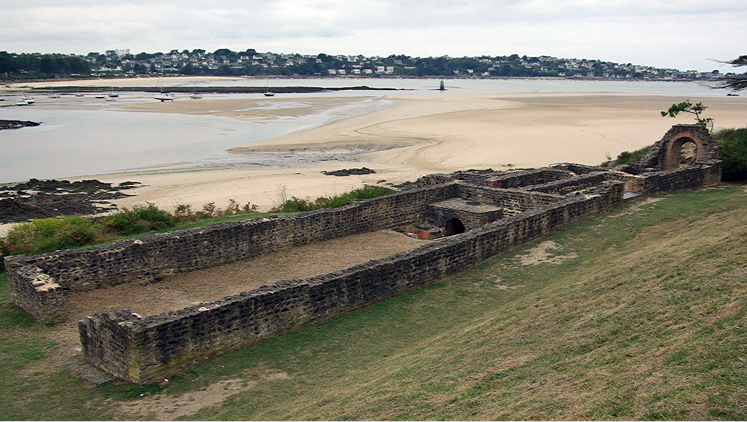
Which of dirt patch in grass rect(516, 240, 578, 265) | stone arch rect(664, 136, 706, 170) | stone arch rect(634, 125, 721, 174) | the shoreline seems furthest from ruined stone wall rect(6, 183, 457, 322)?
stone arch rect(664, 136, 706, 170)

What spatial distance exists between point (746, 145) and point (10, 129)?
5099 centimetres

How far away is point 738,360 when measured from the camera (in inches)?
216

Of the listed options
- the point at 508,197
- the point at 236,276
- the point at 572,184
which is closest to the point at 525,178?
the point at 572,184

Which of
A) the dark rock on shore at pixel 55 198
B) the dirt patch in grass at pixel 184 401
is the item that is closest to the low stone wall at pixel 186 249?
the dirt patch in grass at pixel 184 401

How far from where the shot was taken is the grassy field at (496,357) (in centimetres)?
558

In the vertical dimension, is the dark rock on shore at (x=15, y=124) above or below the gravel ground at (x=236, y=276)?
above

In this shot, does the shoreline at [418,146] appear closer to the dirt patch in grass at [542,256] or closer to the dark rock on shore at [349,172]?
the dark rock on shore at [349,172]

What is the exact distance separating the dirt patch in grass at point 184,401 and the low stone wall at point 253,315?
0.55 meters

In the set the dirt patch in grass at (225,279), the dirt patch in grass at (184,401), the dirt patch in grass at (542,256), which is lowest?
the dirt patch in grass at (184,401)

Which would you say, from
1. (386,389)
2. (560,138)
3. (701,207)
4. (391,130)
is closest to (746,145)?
(701,207)

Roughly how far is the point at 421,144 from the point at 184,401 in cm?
3331

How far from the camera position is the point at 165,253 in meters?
12.8

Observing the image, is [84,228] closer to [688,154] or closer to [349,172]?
[349,172]

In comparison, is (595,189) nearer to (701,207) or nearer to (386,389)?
(701,207)
